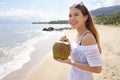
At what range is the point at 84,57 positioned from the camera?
7.80ft

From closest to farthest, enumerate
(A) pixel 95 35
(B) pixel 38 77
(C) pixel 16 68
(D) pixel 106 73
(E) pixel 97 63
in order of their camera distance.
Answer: (E) pixel 97 63
(A) pixel 95 35
(D) pixel 106 73
(B) pixel 38 77
(C) pixel 16 68

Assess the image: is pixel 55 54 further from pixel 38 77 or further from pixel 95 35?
pixel 38 77

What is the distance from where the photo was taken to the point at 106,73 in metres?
9.43

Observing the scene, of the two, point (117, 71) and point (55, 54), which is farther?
point (117, 71)

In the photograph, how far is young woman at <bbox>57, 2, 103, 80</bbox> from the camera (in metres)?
2.33

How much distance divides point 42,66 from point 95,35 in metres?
12.1

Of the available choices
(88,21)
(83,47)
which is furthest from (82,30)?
(83,47)

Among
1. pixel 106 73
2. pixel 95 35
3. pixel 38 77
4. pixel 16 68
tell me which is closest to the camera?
pixel 95 35

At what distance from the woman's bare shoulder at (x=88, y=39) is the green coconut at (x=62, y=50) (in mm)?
165

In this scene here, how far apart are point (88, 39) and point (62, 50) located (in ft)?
0.87

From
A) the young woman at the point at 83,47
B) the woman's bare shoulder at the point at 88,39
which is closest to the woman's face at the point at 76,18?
the young woman at the point at 83,47

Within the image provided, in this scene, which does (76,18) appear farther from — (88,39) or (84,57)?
(84,57)

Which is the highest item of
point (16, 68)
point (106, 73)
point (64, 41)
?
point (64, 41)

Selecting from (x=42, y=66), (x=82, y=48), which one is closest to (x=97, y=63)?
(x=82, y=48)
